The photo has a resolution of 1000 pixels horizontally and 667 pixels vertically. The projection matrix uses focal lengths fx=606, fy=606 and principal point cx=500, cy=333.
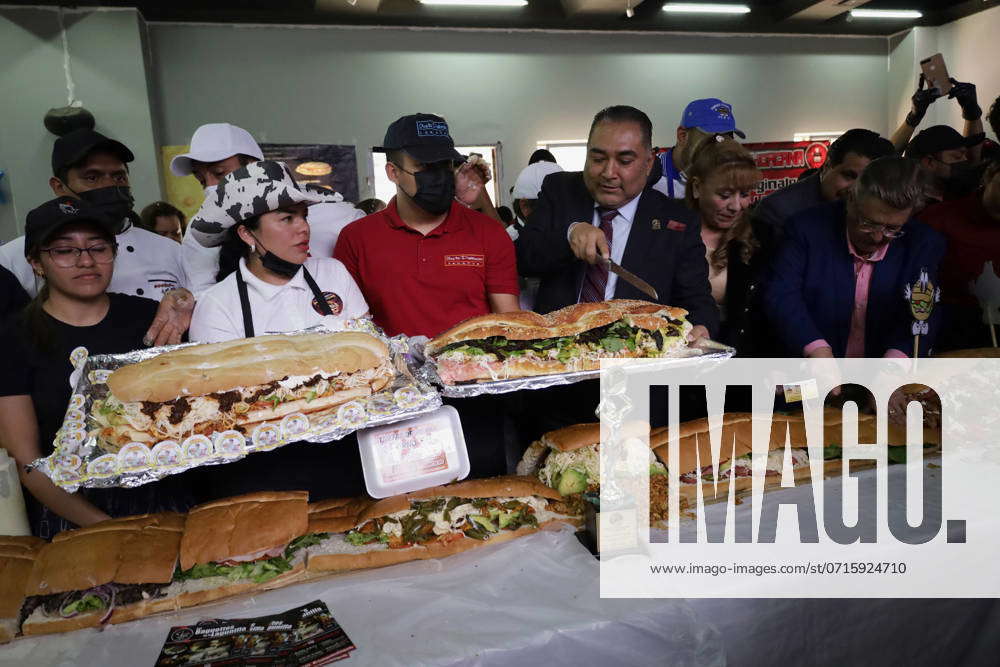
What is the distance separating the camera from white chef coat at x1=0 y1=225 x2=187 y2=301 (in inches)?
120

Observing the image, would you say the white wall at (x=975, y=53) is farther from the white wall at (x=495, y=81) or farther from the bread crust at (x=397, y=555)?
the bread crust at (x=397, y=555)

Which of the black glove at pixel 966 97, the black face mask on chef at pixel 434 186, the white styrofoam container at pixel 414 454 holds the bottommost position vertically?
the white styrofoam container at pixel 414 454

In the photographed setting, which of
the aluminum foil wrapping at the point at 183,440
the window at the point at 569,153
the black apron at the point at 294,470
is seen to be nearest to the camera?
the aluminum foil wrapping at the point at 183,440

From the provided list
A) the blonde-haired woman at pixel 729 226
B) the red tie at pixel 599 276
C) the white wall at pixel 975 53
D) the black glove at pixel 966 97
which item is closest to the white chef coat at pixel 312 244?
the red tie at pixel 599 276

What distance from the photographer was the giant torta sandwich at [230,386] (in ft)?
5.70

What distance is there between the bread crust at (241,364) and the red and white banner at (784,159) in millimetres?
10162

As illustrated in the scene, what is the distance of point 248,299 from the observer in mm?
2371

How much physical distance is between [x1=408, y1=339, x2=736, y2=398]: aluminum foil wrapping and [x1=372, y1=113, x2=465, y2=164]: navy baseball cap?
98 centimetres

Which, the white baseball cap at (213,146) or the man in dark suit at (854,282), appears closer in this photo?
the man in dark suit at (854,282)

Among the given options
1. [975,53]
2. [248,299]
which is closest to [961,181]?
[248,299]

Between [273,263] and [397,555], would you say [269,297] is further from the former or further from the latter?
[397,555]

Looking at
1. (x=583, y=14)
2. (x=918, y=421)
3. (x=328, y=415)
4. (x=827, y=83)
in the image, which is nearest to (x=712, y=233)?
(x=918, y=421)

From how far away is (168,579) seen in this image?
Answer: 1614mm

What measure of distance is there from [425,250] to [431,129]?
56 centimetres
